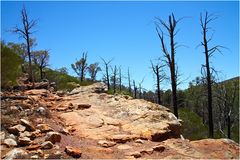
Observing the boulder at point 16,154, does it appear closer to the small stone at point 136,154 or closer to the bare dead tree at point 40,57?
the small stone at point 136,154

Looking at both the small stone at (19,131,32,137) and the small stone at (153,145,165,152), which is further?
the small stone at (153,145,165,152)

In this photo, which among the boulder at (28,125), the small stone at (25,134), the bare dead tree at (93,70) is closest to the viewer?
the small stone at (25,134)

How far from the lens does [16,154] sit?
7633 millimetres

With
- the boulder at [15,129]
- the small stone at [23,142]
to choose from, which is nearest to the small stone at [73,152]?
the small stone at [23,142]

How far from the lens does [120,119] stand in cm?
1303

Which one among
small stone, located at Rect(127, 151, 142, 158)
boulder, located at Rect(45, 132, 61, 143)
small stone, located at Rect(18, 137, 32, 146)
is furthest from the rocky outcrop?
small stone, located at Rect(18, 137, 32, 146)

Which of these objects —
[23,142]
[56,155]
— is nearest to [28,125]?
[23,142]

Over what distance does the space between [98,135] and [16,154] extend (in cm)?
359

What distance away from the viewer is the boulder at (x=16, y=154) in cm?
756

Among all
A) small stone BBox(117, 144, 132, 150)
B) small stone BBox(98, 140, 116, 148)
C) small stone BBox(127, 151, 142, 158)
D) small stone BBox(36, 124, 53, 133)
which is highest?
small stone BBox(36, 124, 53, 133)

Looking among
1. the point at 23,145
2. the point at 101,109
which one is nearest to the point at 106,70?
the point at 101,109

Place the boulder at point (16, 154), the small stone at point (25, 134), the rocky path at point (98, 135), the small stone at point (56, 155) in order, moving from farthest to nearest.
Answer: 1. the small stone at point (25, 134)
2. the rocky path at point (98, 135)
3. the small stone at point (56, 155)
4. the boulder at point (16, 154)

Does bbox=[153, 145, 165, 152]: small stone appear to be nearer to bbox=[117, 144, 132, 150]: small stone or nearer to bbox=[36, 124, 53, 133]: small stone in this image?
bbox=[117, 144, 132, 150]: small stone

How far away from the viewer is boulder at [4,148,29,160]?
7.56 m
